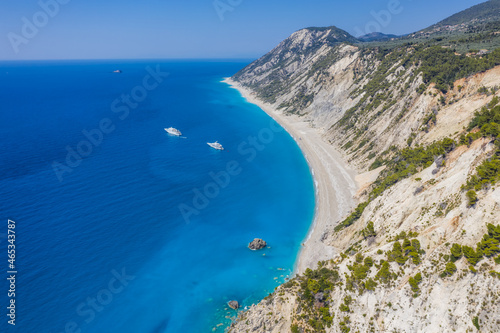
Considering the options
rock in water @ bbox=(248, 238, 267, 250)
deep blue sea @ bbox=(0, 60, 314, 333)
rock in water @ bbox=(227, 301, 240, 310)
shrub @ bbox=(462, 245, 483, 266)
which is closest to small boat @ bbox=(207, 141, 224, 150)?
deep blue sea @ bbox=(0, 60, 314, 333)

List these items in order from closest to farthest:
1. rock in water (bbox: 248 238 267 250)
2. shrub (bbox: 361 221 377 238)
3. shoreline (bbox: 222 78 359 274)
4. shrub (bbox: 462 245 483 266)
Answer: shrub (bbox: 462 245 483 266) → shrub (bbox: 361 221 377 238) → shoreline (bbox: 222 78 359 274) → rock in water (bbox: 248 238 267 250)

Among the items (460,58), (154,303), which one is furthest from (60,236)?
(460,58)

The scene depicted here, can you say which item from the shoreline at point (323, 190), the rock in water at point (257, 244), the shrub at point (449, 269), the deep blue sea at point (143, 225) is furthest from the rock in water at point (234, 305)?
the shrub at point (449, 269)

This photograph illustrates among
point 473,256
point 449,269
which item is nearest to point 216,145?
point 449,269

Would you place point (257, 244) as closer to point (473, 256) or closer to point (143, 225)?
point (143, 225)

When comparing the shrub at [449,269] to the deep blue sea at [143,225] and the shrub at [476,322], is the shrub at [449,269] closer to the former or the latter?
the shrub at [476,322]

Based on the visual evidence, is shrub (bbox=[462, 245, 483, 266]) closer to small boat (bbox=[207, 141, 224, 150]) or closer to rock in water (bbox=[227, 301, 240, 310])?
rock in water (bbox=[227, 301, 240, 310])
